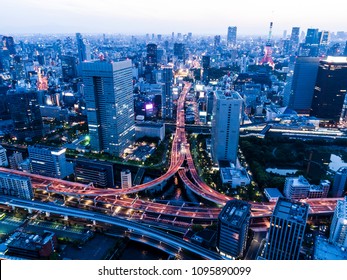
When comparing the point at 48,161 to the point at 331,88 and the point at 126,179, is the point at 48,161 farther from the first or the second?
the point at 331,88

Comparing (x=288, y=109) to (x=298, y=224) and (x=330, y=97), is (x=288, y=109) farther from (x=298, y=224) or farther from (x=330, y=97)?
(x=298, y=224)

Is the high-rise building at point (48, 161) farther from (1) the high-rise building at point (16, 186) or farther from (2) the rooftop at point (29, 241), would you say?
(2) the rooftop at point (29, 241)

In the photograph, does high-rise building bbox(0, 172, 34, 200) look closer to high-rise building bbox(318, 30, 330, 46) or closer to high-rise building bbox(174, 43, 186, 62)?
high-rise building bbox(174, 43, 186, 62)

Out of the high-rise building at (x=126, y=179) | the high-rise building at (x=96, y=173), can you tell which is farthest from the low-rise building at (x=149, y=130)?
the high-rise building at (x=126, y=179)

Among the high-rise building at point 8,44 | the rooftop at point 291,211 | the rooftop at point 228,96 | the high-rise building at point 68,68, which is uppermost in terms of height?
the high-rise building at point 8,44

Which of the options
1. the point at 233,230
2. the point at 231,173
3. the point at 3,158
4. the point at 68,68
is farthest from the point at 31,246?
the point at 68,68
